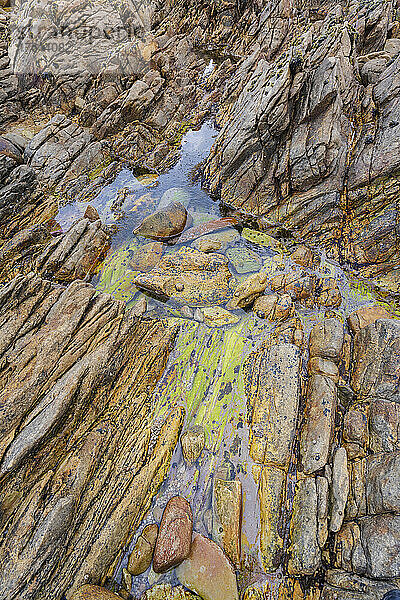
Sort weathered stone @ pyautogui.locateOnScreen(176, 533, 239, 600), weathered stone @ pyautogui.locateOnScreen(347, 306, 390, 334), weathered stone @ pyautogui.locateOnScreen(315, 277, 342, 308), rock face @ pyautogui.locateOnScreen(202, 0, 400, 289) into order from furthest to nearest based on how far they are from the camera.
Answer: rock face @ pyautogui.locateOnScreen(202, 0, 400, 289) < weathered stone @ pyautogui.locateOnScreen(315, 277, 342, 308) < weathered stone @ pyautogui.locateOnScreen(347, 306, 390, 334) < weathered stone @ pyautogui.locateOnScreen(176, 533, 239, 600)

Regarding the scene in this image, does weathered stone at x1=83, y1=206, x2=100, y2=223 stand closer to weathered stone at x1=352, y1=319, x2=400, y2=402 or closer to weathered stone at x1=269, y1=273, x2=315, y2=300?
weathered stone at x1=269, y1=273, x2=315, y2=300

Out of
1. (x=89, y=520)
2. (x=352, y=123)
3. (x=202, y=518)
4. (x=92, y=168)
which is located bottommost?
(x=202, y=518)

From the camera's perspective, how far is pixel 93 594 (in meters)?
9.83

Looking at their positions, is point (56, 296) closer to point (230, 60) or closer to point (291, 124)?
point (291, 124)

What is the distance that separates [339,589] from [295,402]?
18.8 ft

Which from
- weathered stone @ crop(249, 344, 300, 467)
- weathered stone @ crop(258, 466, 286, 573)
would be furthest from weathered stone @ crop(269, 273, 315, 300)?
weathered stone @ crop(258, 466, 286, 573)

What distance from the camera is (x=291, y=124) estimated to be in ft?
72.4

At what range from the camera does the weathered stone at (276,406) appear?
12500 mm

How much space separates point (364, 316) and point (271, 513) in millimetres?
10002

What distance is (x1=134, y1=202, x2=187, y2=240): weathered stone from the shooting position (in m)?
22.9

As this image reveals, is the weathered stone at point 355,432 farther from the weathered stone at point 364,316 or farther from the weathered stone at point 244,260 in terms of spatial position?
the weathered stone at point 244,260

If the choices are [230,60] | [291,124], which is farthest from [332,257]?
[230,60]

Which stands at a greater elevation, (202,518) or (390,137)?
(390,137)

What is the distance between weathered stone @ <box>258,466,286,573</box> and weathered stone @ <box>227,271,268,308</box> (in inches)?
336
